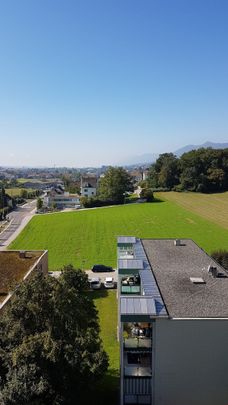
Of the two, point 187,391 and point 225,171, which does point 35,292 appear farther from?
point 225,171

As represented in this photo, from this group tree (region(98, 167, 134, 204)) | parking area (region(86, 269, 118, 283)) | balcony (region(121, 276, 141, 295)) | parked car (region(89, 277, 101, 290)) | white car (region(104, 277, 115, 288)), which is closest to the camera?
balcony (region(121, 276, 141, 295))

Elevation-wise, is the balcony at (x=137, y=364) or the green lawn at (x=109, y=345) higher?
the balcony at (x=137, y=364)

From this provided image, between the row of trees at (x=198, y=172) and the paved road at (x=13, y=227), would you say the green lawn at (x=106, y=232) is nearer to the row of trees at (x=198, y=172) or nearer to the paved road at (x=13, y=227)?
the paved road at (x=13, y=227)

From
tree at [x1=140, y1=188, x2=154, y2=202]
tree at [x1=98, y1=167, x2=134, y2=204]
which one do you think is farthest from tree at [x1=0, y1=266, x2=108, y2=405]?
tree at [x1=98, y1=167, x2=134, y2=204]

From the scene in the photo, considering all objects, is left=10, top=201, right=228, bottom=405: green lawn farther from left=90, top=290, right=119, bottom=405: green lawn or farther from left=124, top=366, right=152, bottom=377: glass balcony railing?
left=124, top=366, right=152, bottom=377: glass balcony railing

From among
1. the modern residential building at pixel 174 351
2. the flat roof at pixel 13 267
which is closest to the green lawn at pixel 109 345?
the modern residential building at pixel 174 351

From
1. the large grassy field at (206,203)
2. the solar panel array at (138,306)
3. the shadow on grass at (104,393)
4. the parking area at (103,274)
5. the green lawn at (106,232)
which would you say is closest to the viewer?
the solar panel array at (138,306)

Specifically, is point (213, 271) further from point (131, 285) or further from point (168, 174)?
point (168, 174)
